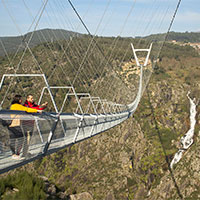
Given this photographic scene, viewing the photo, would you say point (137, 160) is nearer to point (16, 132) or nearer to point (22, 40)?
point (22, 40)

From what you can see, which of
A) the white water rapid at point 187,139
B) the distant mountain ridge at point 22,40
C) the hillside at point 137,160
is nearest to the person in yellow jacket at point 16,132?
the distant mountain ridge at point 22,40

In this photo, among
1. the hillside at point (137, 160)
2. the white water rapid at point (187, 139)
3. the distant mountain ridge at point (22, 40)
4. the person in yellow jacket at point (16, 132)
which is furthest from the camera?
the white water rapid at point (187, 139)

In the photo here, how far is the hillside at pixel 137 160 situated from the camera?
39.4 metres

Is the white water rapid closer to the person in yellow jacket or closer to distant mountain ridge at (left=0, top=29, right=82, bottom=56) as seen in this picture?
distant mountain ridge at (left=0, top=29, right=82, bottom=56)

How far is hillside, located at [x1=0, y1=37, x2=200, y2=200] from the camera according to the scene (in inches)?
1551

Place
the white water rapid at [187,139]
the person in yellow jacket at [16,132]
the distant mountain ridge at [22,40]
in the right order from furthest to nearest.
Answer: the white water rapid at [187,139] < the distant mountain ridge at [22,40] < the person in yellow jacket at [16,132]

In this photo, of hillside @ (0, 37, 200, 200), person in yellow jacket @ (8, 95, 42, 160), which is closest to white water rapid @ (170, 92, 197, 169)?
hillside @ (0, 37, 200, 200)

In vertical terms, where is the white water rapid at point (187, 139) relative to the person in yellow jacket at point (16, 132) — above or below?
below

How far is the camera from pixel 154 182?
4109cm

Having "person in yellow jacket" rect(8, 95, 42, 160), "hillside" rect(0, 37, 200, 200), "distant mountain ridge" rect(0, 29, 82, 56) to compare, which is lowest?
"hillside" rect(0, 37, 200, 200)

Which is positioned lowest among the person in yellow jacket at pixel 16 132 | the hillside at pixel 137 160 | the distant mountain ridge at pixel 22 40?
the hillside at pixel 137 160

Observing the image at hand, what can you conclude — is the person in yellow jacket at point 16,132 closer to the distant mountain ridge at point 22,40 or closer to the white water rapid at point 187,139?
the distant mountain ridge at point 22,40

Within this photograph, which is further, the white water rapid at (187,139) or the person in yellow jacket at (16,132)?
the white water rapid at (187,139)

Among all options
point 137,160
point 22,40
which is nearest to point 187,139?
point 137,160
